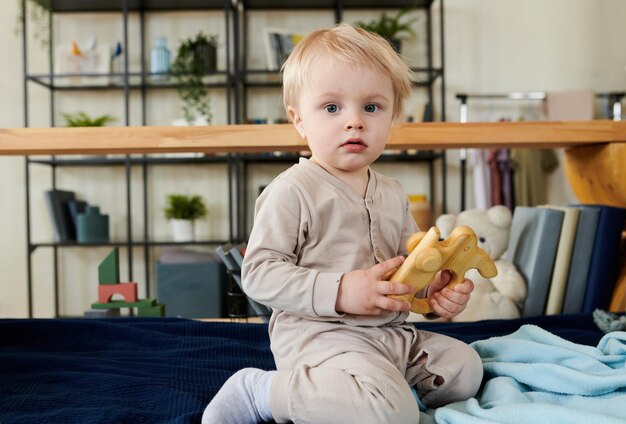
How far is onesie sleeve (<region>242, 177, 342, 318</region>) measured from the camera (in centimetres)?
87

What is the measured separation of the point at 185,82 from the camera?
12.8 feet

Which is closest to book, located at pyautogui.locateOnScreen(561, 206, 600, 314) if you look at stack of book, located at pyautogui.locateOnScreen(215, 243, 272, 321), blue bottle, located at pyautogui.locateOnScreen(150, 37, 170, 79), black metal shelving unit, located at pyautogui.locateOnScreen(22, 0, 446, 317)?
stack of book, located at pyautogui.locateOnScreen(215, 243, 272, 321)

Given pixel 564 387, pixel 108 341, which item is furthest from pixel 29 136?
pixel 564 387

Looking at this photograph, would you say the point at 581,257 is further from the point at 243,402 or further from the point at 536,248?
the point at 243,402

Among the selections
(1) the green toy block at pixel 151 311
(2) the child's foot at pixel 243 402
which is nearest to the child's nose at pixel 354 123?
(2) the child's foot at pixel 243 402

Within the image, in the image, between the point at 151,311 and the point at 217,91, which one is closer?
the point at 151,311

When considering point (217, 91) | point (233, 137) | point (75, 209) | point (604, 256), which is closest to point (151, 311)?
point (233, 137)

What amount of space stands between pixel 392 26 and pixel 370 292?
10.8ft

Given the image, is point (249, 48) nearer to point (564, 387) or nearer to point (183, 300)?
point (183, 300)

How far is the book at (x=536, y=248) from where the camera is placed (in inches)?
62.2

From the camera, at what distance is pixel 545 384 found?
0.87 metres

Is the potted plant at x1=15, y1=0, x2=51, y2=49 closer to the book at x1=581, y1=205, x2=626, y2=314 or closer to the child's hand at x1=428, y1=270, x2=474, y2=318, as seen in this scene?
the book at x1=581, y1=205, x2=626, y2=314

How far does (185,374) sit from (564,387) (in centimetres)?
54

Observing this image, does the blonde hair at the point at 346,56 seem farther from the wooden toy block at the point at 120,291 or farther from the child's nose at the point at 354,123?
the wooden toy block at the point at 120,291
